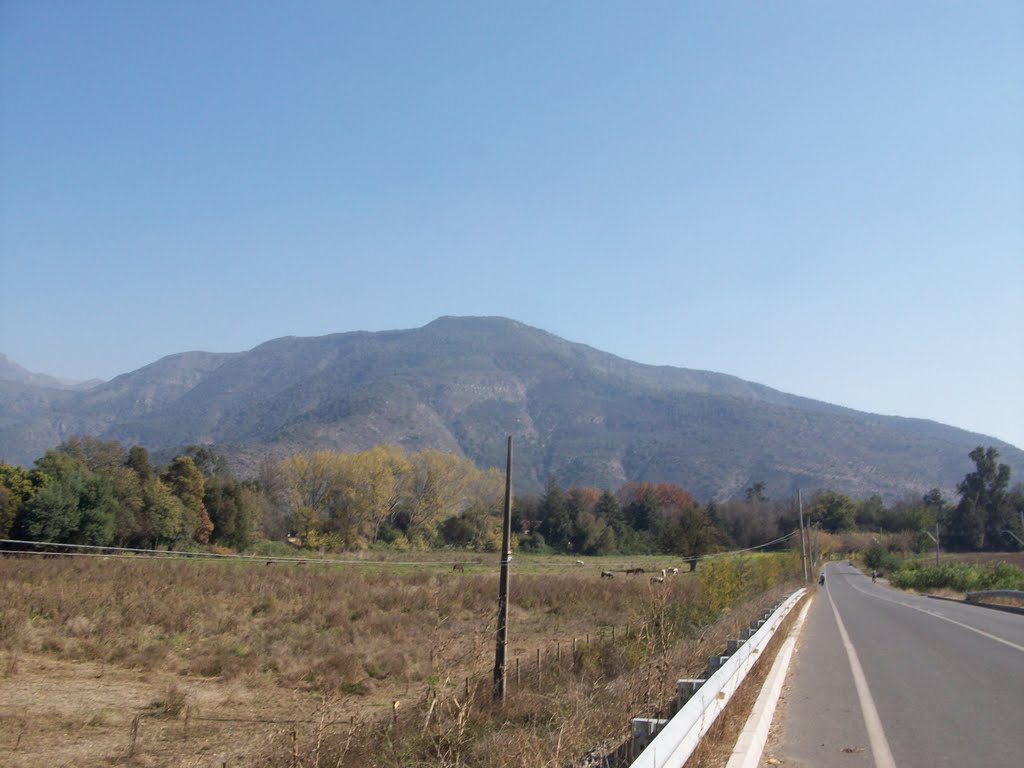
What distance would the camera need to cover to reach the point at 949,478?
195 meters

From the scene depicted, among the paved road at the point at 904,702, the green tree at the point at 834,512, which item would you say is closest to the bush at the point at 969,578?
the paved road at the point at 904,702

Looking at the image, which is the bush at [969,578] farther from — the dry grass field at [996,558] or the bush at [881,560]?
the bush at [881,560]

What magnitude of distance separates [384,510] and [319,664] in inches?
2535

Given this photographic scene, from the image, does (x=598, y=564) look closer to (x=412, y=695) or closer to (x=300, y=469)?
(x=300, y=469)

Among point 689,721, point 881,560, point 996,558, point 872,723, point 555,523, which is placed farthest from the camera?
point 555,523

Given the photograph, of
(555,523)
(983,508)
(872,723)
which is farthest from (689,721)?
(983,508)

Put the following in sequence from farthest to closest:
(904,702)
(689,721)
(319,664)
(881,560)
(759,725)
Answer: (881,560)
(319,664)
(904,702)
(759,725)
(689,721)

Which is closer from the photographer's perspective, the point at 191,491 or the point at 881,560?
the point at 191,491

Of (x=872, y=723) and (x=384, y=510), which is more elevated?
(x=872, y=723)

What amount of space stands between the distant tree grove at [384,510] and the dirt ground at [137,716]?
23.4 metres

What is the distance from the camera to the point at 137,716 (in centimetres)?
1345

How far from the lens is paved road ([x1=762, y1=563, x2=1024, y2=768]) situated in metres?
7.17

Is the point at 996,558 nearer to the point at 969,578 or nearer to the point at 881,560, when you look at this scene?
the point at 881,560

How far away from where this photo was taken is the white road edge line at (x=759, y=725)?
641cm
